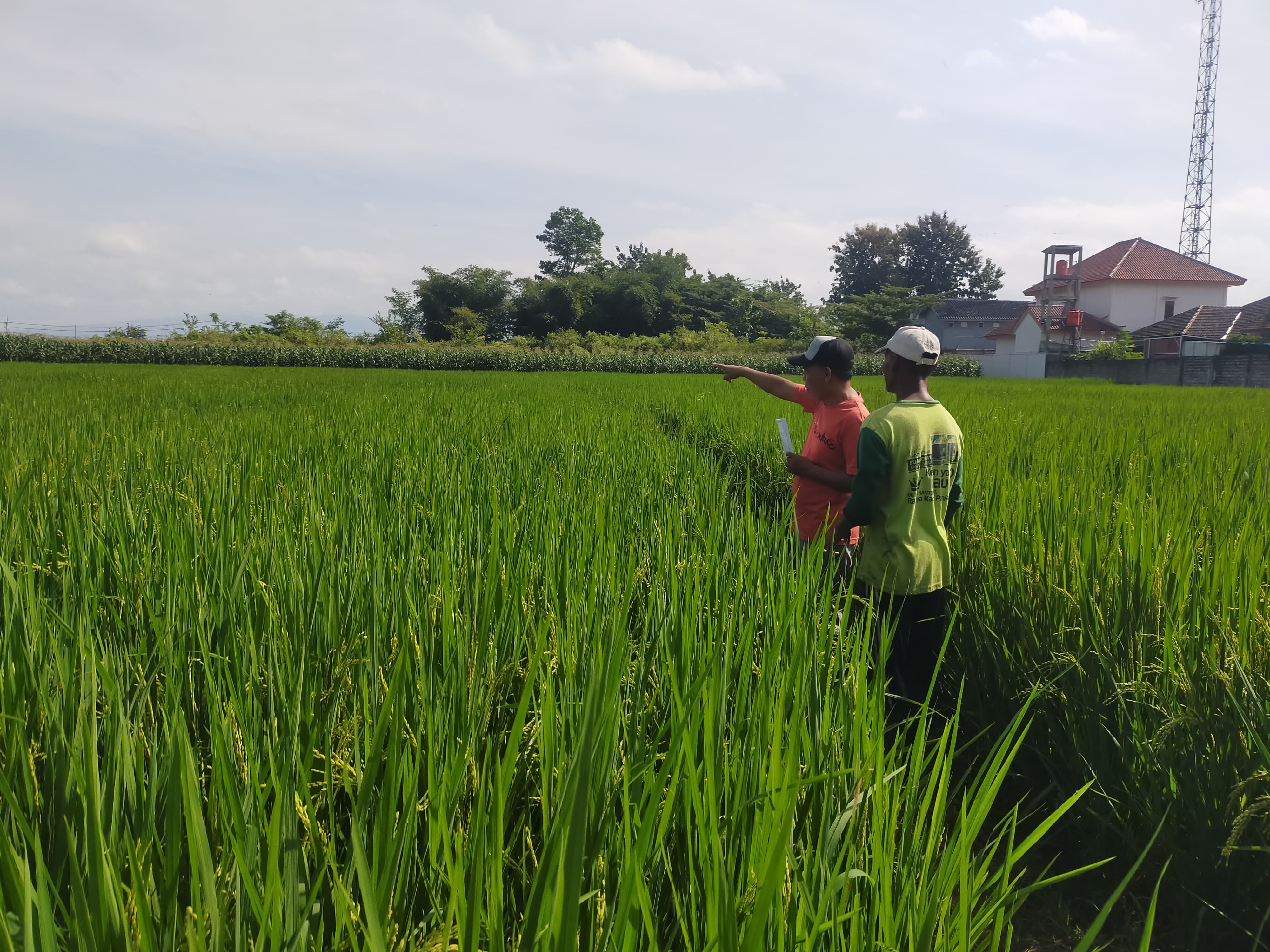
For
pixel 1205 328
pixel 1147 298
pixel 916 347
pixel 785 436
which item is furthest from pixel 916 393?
pixel 1147 298

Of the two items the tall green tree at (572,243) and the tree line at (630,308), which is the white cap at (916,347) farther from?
the tall green tree at (572,243)

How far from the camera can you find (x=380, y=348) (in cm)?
3322

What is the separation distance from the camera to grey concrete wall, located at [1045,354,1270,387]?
2067cm

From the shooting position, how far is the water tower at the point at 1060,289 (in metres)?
37.4

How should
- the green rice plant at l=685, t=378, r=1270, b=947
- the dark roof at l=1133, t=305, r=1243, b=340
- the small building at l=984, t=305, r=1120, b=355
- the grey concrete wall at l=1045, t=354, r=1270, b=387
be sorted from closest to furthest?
the green rice plant at l=685, t=378, r=1270, b=947 → the grey concrete wall at l=1045, t=354, r=1270, b=387 → the dark roof at l=1133, t=305, r=1243, b=340 → the small building at l=984, t=305, r=1120, b=355

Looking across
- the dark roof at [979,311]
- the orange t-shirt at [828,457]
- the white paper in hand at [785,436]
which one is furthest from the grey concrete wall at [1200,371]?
the dark roof at [979,311]

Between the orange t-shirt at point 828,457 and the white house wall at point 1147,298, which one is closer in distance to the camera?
the orange t-shirt at point 828,457

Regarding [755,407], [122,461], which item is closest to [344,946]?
[122,461]

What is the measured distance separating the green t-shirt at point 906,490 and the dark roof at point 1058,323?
41381 mm

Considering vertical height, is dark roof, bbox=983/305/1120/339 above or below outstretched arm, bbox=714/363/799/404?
above

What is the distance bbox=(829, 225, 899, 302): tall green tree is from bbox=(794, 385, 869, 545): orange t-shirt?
60966 mm

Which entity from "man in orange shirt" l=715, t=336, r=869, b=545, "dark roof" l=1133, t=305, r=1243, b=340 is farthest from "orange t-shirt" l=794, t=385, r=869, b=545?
"dark roof" l=1133, t=305, r=1243, b=340

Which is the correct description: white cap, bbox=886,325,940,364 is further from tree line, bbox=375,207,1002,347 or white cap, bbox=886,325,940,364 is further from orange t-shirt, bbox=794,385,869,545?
tree line, bbox=375,207,1002,347

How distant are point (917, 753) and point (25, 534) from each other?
220cm
